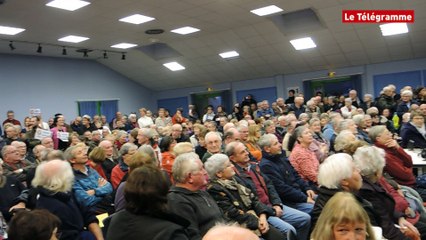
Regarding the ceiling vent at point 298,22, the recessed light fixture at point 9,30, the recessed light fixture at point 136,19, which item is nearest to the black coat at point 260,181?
the recessed light fixture at point 136,19

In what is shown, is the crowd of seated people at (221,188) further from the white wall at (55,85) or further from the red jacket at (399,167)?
the white wall at (55,85)

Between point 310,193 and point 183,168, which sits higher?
point 183,168

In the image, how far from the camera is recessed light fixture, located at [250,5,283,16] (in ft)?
29.8

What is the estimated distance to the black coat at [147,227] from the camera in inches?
71.5

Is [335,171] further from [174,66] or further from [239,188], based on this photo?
[174,66]

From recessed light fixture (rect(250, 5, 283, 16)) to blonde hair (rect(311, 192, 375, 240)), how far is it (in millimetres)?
7813

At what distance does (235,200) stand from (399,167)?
2088 mm

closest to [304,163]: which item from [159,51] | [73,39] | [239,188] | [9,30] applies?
[239,188]

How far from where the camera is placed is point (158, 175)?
6.77ft

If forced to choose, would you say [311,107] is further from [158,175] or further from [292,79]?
[158,175]

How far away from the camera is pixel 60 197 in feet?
8.87

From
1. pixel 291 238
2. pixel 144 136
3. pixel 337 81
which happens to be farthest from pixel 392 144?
pixel 337 81

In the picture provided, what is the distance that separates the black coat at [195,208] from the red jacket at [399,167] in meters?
2.31

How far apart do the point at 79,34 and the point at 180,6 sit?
345 cm
